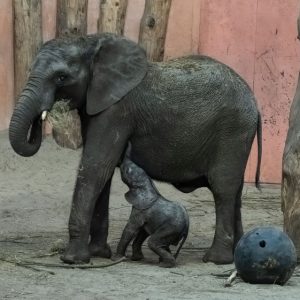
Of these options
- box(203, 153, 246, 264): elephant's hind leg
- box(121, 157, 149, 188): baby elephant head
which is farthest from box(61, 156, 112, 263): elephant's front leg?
box(203, 153, 246, 264): elephant's hind leg

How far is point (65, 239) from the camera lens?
30.3 ft

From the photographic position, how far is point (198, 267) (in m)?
8.04

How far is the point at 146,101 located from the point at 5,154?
12.7 ft

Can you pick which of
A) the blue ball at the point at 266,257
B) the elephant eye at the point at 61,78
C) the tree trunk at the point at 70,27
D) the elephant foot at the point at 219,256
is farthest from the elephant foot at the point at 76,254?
the tree trunk at the point at 70,27

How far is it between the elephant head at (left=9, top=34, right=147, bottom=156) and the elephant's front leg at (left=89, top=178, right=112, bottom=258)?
647 mm

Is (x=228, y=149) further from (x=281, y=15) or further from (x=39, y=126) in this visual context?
(x=281, y=15)

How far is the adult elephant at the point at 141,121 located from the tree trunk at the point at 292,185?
1.12ft

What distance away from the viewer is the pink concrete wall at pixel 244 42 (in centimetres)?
1198

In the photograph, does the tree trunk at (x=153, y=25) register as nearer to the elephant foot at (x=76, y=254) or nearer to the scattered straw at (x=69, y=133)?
the scattered straw at (x=69, y=133)

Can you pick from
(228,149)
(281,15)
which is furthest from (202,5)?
(228,149)

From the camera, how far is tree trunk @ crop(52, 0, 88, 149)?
11836 mm

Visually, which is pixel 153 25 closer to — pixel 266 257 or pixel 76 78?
pixel 76 78

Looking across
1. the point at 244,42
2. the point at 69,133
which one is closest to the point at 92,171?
the point at 69,133

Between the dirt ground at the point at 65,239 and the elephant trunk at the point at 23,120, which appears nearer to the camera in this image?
the dirt ground at the point at 65,239
